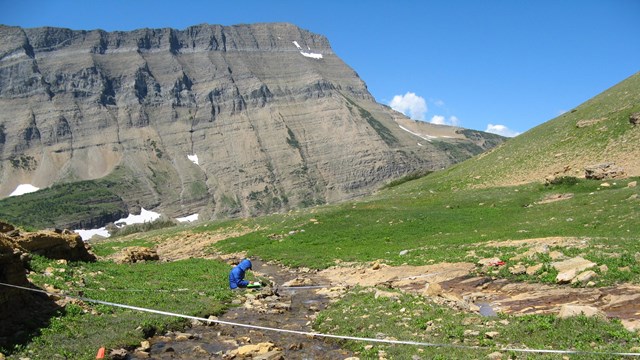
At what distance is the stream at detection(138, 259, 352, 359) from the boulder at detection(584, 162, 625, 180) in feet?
116

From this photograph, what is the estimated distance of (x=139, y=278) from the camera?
2445 centimetres

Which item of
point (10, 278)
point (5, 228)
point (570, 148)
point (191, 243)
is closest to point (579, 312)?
point (10, 278)

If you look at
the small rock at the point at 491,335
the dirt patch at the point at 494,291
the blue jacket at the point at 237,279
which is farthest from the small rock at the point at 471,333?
the blue jacket at the point at 237,279

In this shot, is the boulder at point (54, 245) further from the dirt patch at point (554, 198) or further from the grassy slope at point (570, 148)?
the grassy slope at point (570, 148)

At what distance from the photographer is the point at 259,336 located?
1551 cm

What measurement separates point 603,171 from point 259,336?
41.9m

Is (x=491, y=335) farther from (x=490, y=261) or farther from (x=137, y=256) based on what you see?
(x=137, y=256)

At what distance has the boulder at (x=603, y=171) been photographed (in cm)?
4550

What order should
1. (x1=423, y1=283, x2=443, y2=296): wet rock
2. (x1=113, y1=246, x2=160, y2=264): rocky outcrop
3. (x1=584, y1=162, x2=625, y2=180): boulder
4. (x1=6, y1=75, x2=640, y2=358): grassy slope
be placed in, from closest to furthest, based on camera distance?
(x1=6, y1=75, x2=640, y2=358): grassy slope < (x1=423, y1=283, x2=443, y2=296): wet rock < (x1=113, y1=246, x2=160, y2=264): rocky outcrop < (x1=584, y1=162, x2=625, y2=180): boulder

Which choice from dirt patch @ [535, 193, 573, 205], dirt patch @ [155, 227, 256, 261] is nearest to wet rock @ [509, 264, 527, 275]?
dirt patch @ [535, 193, 573, 205]

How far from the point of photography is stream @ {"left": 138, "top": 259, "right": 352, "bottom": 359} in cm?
1367

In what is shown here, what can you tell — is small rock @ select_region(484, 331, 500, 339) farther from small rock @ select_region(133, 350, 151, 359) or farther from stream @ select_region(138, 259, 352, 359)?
small rock @ select_region(133, 350, 151, 359)

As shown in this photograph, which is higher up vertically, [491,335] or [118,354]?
[118,354]

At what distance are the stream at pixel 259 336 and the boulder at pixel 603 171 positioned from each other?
35308 millimetres
